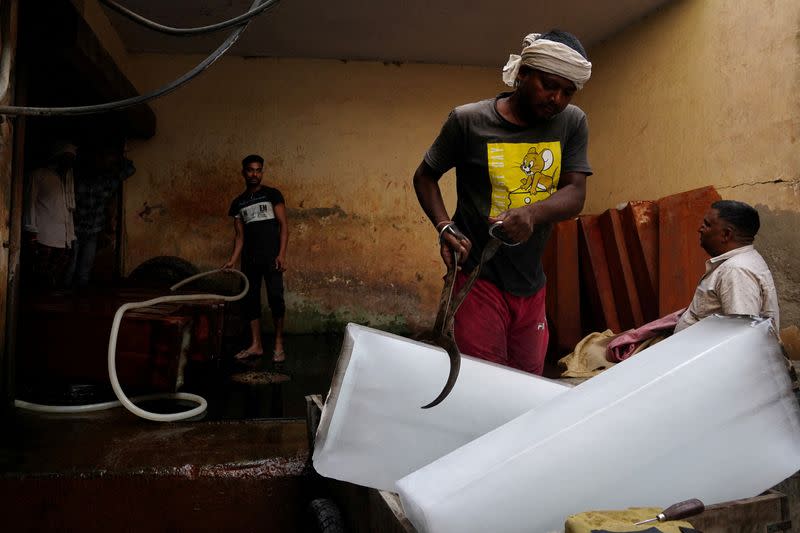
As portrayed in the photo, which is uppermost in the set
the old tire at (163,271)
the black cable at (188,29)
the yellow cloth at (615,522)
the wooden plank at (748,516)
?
the black cable at (188,29)

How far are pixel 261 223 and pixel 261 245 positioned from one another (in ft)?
0.67

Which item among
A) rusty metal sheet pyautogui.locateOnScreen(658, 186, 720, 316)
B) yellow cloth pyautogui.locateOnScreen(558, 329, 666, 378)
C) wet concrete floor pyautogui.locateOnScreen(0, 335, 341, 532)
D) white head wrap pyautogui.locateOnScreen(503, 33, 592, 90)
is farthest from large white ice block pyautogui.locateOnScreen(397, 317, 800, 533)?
rusty metal sheet pyautogui.locateOnScreen(658, 186, 720, 316)

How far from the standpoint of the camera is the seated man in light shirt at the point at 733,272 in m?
2.92

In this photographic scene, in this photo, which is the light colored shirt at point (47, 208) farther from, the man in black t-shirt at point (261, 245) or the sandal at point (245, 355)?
the sandal at point (245, 355)

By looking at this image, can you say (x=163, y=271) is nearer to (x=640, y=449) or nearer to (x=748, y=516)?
(x=640, y=449)

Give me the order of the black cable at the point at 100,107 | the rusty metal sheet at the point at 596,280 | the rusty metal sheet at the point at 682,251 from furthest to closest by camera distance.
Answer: the rusty metal sheet at the point at 596,280
the rusty metal sheet at the point at 682,251
the black cable at the point at 100,107

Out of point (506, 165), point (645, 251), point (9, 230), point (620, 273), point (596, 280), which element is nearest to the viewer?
point (506, 165)

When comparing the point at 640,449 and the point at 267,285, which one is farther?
the point at 267,285

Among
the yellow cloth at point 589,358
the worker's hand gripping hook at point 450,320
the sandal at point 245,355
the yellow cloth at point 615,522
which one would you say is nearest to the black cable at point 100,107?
the worker's hand gripping hook at point 450,320

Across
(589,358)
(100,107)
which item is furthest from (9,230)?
(589,358)

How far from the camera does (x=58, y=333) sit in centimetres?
320

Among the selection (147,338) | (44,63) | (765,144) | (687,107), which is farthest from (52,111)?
(687,107)

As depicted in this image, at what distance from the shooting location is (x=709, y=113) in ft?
16.1

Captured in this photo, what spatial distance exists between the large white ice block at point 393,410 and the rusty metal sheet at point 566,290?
13.4ft
